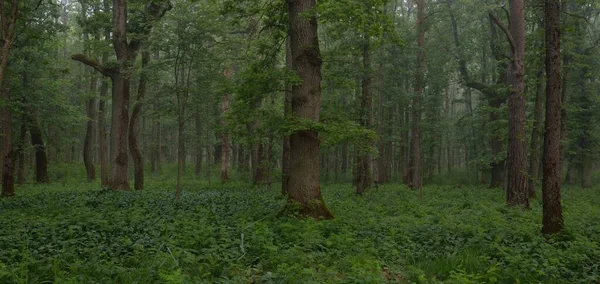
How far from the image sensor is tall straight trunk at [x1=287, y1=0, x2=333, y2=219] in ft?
33.7

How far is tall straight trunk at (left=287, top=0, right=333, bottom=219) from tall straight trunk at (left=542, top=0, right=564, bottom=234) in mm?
4638

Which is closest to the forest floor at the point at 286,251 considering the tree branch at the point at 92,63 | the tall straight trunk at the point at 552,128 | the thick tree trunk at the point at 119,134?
the tall straight trunk at the point at 552,128

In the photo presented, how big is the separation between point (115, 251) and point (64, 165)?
105 ft

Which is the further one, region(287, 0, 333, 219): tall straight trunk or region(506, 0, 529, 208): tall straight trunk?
region(506, 0, 529, 208): tall straight trunk

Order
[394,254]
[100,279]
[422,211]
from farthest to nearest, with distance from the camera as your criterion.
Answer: [422,211] < [394,254] < [100,279]

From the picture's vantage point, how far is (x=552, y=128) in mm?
8336

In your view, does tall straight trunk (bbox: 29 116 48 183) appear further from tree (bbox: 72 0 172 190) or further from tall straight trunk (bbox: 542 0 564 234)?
tall straight trunk (bbox: 542 0 564 234)

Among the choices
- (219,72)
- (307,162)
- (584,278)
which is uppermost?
(219,72)

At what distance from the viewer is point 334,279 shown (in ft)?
18.6

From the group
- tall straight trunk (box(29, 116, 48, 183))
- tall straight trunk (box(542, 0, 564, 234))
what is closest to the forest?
tall straight trunk (box(542, 0, 564, 234))

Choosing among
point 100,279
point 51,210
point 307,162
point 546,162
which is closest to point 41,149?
point 51,210

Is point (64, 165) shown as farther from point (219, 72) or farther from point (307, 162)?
point (307, 162)

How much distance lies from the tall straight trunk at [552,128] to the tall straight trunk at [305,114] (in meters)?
4.64

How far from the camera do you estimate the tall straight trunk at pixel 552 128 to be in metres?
8.32
